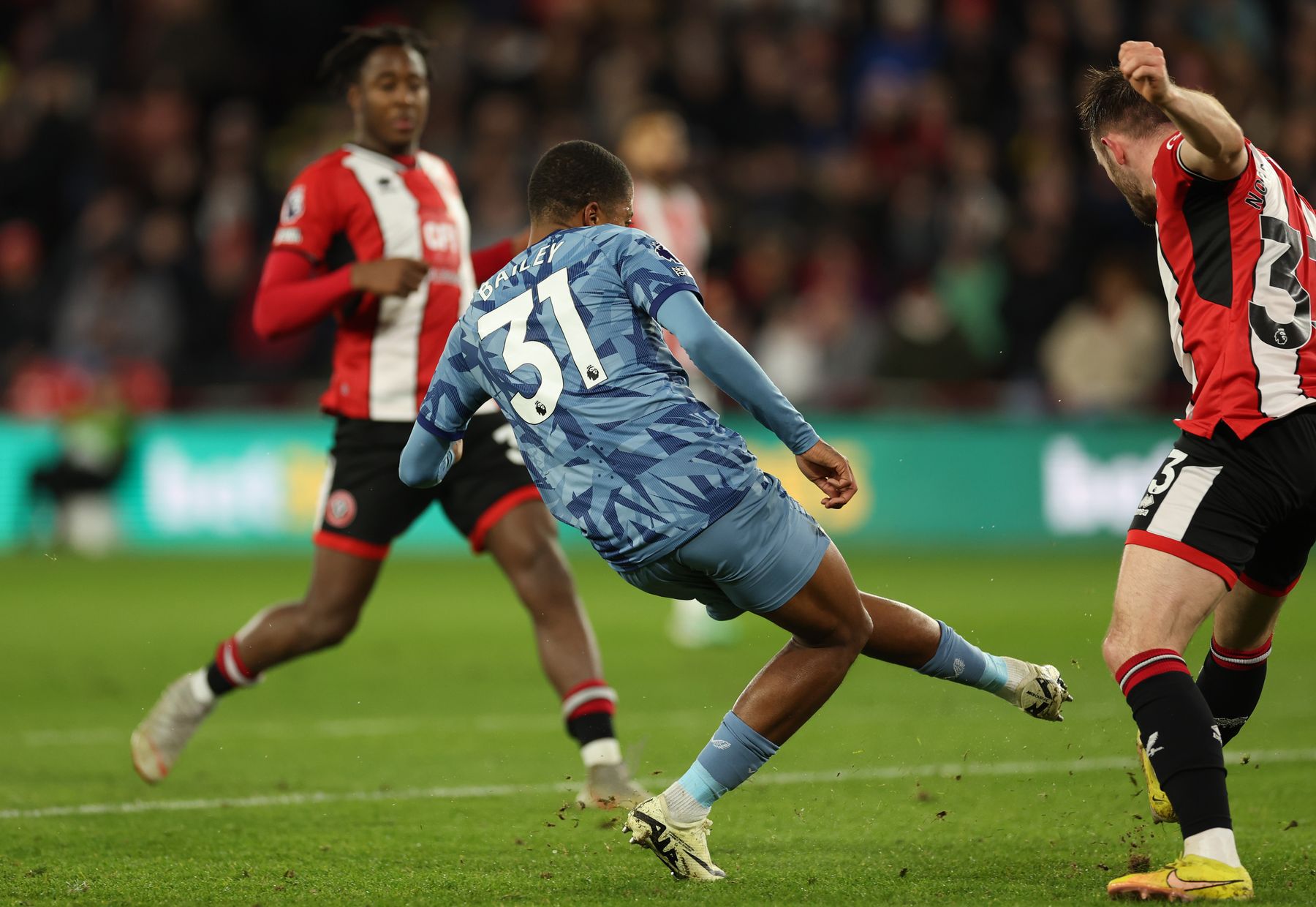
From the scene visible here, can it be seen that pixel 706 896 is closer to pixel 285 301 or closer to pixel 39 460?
pixel 285 301

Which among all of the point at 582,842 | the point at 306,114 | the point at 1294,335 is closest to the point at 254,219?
the point at 306,114

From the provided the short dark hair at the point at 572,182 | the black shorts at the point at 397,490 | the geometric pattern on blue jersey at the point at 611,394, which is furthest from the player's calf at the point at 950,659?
the black shorts at the point at 397,490

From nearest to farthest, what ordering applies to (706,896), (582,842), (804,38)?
(706,896) → (582,842) → (804,38)

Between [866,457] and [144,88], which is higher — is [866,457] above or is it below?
below

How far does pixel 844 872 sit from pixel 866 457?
31.8ft

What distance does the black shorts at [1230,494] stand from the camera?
14.8 feet

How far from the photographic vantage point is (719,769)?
4723 millimetres

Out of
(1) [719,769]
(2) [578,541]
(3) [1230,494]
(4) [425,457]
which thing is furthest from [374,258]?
(2) [578,541]

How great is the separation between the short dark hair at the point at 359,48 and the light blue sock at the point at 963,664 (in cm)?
307

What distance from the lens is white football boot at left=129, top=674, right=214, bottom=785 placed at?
20.7ft

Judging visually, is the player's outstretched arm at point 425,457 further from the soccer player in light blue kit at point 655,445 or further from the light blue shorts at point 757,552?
the light blue shorts at point 757,552

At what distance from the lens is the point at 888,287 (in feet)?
54.9

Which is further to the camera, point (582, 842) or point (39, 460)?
point (39, 460)

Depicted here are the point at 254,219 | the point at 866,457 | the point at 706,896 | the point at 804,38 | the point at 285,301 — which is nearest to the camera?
the point at 706,896
